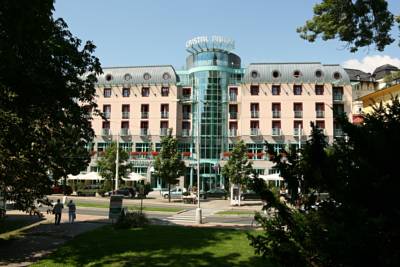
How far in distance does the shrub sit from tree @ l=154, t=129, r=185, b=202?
18.4 metres

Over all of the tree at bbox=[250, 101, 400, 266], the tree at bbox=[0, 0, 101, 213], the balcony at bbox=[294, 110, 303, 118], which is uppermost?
the balcony at bbox=[294, 110, 303, 118]

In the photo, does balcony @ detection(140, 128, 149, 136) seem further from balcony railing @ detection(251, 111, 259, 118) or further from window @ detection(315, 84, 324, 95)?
window @ detection(315, 84, 324, 95)

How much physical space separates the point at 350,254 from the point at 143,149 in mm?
53549

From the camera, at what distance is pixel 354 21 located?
10.2 metres

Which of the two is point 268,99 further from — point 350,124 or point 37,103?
point 350,124

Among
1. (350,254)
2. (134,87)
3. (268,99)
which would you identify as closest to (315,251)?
(350,254)

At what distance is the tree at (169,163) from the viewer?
3809 centimetres

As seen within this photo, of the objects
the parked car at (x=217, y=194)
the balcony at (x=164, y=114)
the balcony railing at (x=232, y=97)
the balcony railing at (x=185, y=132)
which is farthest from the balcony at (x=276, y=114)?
the balcony at (x=164, y=114)

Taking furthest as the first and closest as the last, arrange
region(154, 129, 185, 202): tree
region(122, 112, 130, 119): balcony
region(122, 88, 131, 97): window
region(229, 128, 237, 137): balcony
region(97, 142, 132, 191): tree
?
region(122, 88, 131, 97): window < region(122, 112, 130, 119): balcony < region(229, 128, 237, 137): balcony < region(97, 142, 132, 191): tree < region(154, 129, 185, 202): tree

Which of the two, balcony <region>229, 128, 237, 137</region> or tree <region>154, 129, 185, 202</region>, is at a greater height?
balcony <region>229, 128, 237, 137</region>

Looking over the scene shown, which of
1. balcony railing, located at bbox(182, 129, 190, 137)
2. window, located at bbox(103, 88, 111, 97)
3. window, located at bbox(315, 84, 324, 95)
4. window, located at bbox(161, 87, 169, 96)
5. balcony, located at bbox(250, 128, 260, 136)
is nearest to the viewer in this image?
balcony, located at bbox(250, 128, 260, 136)

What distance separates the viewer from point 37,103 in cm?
1129

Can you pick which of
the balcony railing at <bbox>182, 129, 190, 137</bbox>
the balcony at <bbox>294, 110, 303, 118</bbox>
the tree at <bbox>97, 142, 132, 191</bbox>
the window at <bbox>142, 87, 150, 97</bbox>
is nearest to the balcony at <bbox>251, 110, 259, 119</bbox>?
the balcony at <bbox>294, 110, 303, 118</bbox>

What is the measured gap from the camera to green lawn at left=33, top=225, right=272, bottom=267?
1125cm
